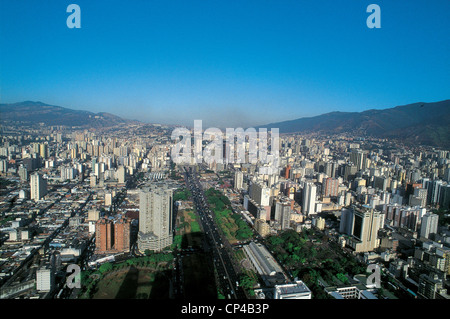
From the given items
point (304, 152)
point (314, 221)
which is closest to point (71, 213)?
point (314, 221)

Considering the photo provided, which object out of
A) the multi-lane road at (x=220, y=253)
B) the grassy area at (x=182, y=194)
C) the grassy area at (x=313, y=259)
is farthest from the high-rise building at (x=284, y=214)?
the grassy area at (x=182, y=194)

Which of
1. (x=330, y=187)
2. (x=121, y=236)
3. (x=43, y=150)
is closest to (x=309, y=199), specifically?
(x=330, y=187)

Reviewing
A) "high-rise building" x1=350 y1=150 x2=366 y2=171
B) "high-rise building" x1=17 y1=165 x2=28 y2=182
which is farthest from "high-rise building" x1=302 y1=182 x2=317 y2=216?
"high-rise building" x1=17 y1=165 x2=28 y2=182

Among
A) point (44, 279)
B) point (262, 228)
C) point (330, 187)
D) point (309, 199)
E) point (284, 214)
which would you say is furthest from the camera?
point (330, 187)

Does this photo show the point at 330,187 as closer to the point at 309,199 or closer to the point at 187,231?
the point at 309,199

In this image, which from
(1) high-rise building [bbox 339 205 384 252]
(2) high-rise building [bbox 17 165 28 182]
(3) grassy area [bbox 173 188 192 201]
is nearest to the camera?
(1) high-rise building [bbox 339 205 384 252]

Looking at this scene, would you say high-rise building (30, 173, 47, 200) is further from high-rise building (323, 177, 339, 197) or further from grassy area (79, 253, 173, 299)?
high-rise building (323, 177, 339, 197)

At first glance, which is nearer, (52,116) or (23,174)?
(23,174)
